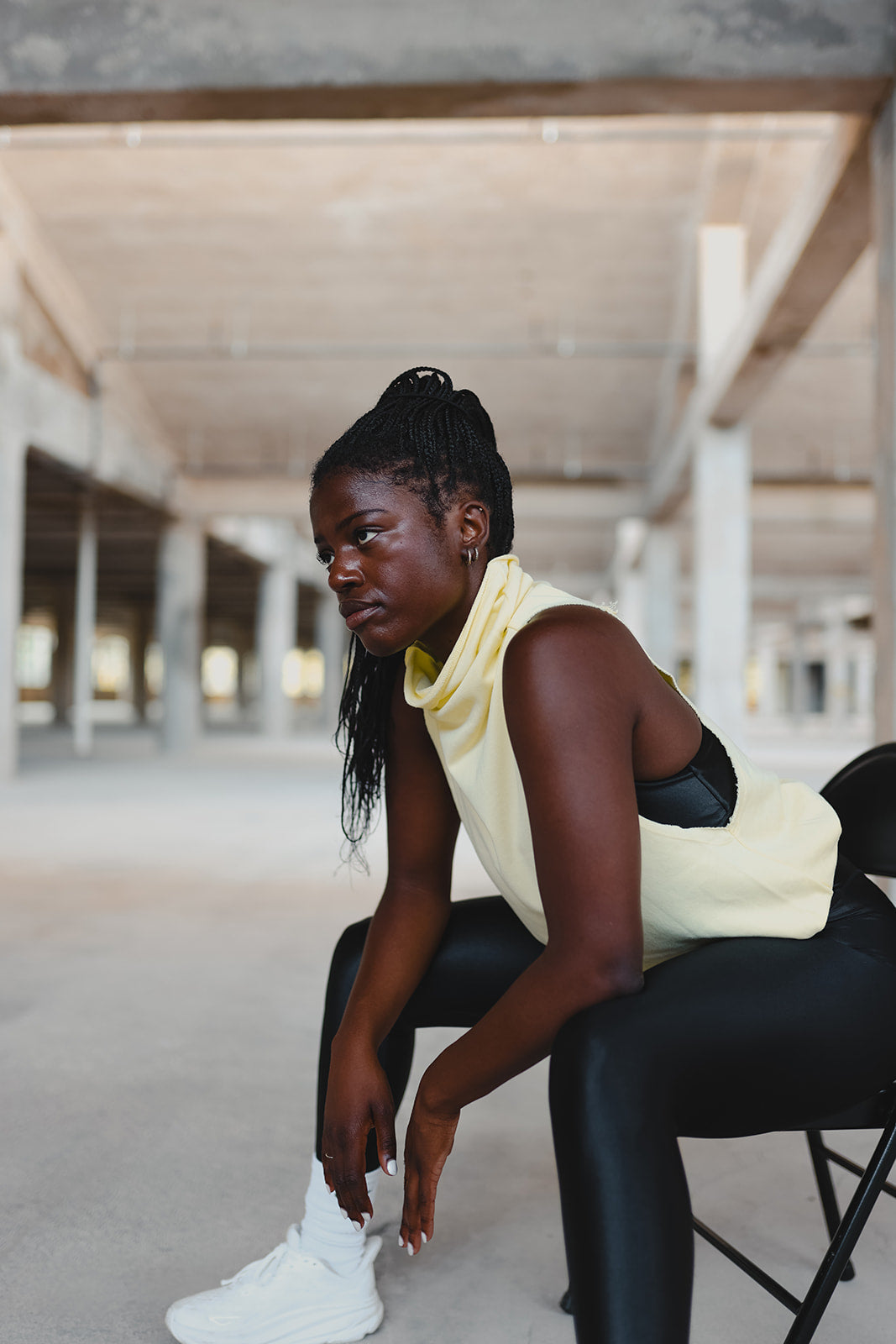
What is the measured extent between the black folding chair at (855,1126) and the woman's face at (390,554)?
65 cm

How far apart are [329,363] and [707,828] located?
41.8ft

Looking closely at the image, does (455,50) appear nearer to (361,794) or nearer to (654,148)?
(361,794)

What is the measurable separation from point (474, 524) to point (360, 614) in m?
0.18

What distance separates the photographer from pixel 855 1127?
1.20m

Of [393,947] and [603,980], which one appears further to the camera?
[393,947]

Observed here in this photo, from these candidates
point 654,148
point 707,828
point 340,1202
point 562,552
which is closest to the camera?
point 707,828

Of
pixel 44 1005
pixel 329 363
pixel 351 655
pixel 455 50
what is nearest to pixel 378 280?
pixel 329 363

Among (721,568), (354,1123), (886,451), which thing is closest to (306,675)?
(721,568)

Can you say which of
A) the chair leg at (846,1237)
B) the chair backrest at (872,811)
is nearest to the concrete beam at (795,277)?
the chair backrest at (872,811)

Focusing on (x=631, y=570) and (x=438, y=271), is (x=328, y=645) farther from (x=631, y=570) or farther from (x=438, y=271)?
(x=438, y=271)

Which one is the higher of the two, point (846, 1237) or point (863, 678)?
point (863, 678)

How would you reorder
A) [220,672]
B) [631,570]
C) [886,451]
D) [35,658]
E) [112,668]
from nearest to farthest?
1. [886,451]
2. [631,570]
3. [35,658]
4. [112,668]
5. [220,672]

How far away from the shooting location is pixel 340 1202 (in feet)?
4.23

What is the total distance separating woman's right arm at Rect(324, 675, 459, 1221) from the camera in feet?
4.21
